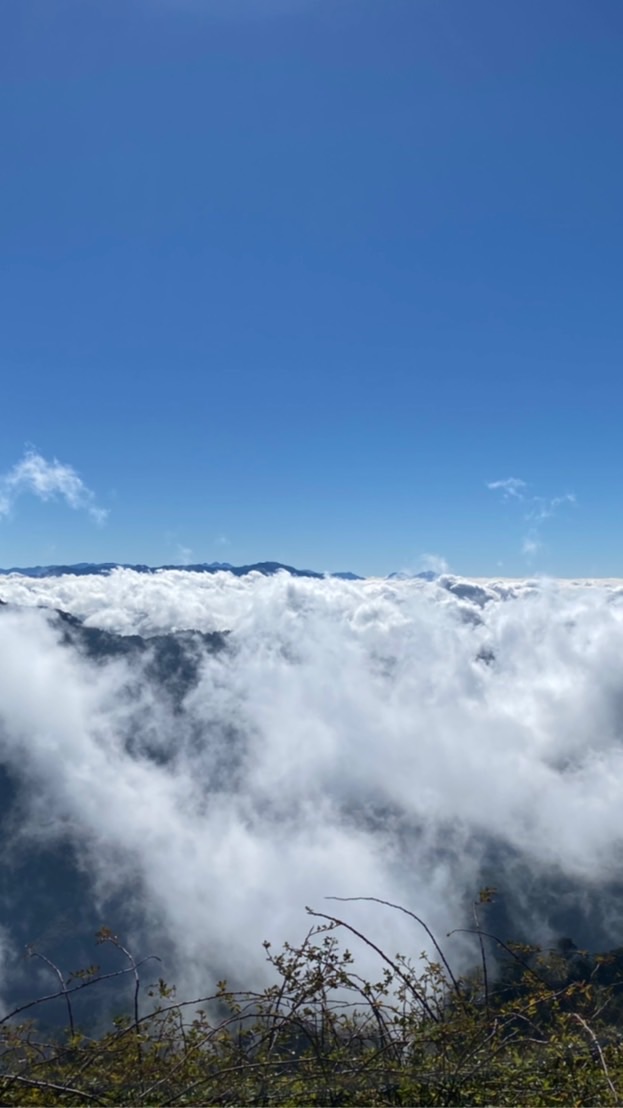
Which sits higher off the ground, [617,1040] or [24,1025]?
[24,1025]

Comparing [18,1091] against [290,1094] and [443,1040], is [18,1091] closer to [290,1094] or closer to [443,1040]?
[290,1094]

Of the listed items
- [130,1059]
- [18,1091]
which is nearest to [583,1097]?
[130,1059]

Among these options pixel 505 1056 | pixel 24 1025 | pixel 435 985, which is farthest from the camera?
pixel 435 985

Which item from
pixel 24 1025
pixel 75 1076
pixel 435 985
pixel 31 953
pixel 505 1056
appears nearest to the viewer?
pixel 75 1076

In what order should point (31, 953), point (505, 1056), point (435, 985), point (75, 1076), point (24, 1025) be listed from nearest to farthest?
point (75, 1076) → point (505, 1056) → point (24, 1025) → point (435, 985) → point (31, 953)

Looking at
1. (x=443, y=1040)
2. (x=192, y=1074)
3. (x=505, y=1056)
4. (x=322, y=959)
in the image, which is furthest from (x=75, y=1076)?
(x=505, y=1056)

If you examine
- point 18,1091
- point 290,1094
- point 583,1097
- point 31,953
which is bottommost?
point 583,1097

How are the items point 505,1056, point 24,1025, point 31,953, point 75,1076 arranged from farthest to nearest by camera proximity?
point 31,953, point 24,1025, point 505,1056, point 75,1076

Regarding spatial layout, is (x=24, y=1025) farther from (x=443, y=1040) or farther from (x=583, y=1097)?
(x=583, y=1097)

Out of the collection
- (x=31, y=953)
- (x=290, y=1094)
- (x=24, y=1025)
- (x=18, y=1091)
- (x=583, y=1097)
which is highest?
(x=31, y=953)

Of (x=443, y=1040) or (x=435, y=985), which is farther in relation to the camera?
(x=435, y=985)
